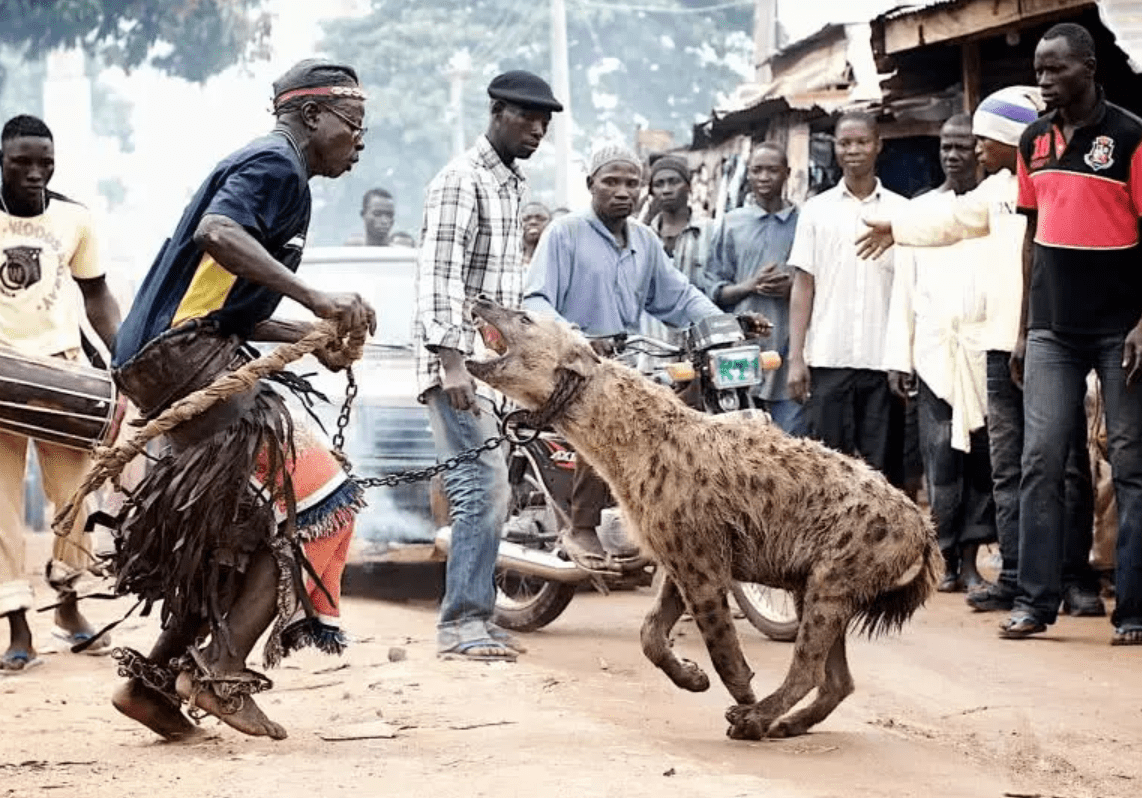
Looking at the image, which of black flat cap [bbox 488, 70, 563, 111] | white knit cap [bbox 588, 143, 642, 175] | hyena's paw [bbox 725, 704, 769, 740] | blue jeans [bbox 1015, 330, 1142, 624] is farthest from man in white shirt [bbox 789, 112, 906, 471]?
hyena's paw [bbox 725, 704, 769, 740]

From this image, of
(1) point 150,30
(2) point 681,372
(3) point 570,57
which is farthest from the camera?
(3) point 570,57

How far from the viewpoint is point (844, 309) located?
37.9 feet

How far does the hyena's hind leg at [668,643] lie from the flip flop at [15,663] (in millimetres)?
3087

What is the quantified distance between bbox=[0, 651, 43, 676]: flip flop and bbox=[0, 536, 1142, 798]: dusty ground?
102 millimetres

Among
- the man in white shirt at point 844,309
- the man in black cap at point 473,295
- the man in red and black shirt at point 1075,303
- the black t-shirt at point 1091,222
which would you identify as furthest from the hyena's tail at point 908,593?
the man in white shirt at point 844,309

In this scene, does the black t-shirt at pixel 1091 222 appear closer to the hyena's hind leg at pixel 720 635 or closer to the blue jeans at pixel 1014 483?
the blue jeans at pixel 1014 483

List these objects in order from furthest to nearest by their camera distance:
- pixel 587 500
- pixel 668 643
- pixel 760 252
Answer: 1. pixel 760 252
2. pixel 587 500
3. pixel 668 643

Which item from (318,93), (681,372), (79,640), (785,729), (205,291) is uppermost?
(318,93)

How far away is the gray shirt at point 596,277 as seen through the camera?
379 inches

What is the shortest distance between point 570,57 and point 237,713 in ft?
153

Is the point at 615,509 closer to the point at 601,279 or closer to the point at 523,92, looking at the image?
the point at 601,279

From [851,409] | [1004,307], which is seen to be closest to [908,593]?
[1004,307]

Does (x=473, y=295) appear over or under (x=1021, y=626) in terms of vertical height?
over

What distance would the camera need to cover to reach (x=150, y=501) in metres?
6.23
